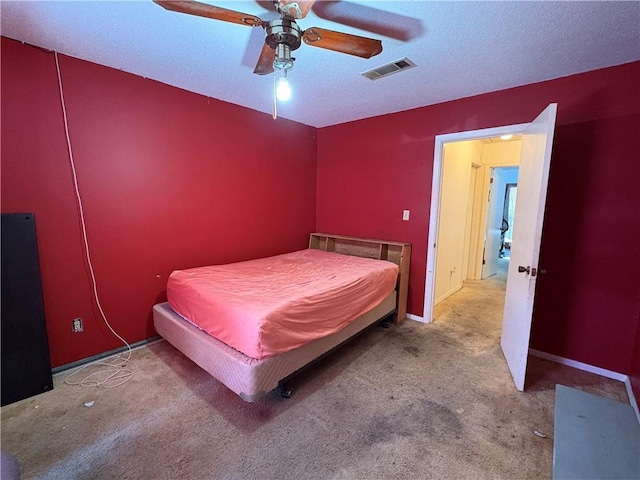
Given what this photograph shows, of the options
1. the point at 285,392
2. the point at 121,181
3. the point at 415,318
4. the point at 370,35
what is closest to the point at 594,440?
the point at 285,392

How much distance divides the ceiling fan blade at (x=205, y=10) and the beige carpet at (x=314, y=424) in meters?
2.21

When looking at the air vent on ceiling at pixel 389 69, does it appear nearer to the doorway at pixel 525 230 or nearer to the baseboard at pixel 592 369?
the doorway at pixel 525 230

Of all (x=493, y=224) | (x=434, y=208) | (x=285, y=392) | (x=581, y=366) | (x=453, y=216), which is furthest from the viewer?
(x=493, y=224)

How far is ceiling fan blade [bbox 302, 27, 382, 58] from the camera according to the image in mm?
1445

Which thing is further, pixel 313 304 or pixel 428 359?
pixel 428 359

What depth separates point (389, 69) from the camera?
2264mm

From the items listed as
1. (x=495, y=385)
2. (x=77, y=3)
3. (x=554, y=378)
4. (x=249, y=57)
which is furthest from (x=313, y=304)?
(x=77, y=3)

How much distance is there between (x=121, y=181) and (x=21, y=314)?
116 centimetres

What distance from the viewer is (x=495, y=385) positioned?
2152mm

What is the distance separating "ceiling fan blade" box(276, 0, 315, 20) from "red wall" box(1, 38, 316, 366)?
1.77 metres

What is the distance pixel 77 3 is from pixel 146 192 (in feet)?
4.44

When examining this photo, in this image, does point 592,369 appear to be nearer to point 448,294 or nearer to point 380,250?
point 448,294

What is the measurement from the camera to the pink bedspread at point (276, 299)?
1.75 meters

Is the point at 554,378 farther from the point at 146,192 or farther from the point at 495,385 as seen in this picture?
the point at 146,192
